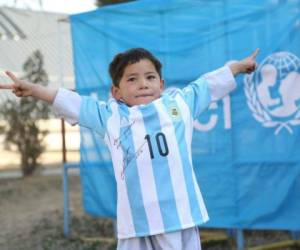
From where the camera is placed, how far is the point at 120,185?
8.16 feet

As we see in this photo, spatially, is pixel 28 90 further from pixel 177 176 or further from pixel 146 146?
pixel 177 176

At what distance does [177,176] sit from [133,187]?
192 millimetres

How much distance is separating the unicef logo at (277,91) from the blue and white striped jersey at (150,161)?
150 cm

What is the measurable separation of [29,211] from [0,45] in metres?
2.50

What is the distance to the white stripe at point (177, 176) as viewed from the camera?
2.40 m

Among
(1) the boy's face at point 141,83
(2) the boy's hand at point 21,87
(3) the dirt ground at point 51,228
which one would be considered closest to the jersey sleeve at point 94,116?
(1) the boy's face at point 141,83

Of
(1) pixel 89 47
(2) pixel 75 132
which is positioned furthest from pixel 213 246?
(2) pixel 75 132

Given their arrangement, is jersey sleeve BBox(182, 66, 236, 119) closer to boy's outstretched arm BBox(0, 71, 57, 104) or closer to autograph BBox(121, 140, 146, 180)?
autograph BBox(121, 140, 146, 180)

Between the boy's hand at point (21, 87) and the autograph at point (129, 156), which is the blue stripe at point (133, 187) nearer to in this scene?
the autograph at point (129, 156)

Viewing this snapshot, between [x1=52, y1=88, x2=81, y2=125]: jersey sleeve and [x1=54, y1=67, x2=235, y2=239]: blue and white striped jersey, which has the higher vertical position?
[x1=52, y1=88, x2=81, y2=125]: jersey sleeve

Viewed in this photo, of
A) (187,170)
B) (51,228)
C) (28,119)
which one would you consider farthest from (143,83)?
(28,119)

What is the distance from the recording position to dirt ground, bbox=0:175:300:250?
498 centimetres

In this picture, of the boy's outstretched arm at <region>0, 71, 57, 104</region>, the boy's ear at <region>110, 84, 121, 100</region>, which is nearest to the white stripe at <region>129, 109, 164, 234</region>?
the boy's ear at <region>110, 84, 121, 100</region>

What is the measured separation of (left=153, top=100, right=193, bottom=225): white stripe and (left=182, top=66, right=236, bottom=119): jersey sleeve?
0.20 meters
